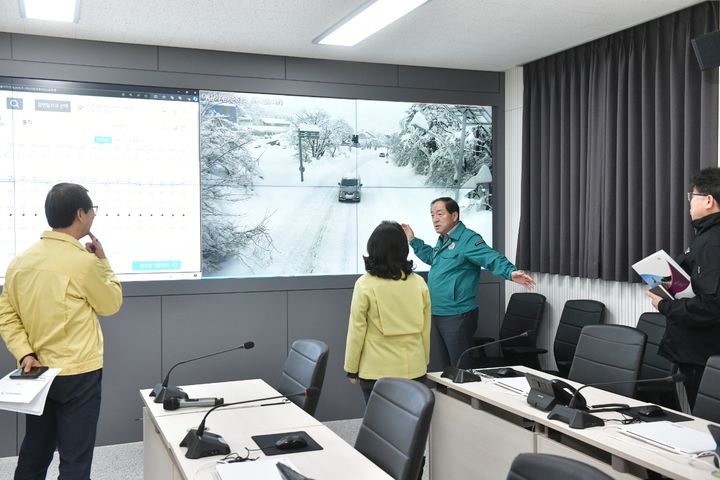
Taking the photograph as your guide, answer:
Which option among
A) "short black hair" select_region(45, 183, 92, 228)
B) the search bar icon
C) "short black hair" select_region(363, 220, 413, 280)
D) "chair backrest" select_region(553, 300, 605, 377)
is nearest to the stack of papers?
"short black hair" select_region(45, 183, 92, 228)

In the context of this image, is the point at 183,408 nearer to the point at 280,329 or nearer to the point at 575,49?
the point at 280,329

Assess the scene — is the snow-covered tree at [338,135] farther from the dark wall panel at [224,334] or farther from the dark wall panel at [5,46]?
the dark wall panel at [5,46]

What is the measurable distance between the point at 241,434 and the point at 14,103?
330cm

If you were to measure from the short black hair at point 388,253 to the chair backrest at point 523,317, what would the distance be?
226 centimetres

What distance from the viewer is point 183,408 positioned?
3.21m

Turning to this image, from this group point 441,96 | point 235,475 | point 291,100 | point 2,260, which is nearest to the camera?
point 235,475

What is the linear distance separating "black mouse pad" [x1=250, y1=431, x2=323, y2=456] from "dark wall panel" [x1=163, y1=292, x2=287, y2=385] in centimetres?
263

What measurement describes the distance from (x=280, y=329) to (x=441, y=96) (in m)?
2.42

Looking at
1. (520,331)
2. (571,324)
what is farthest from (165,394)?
(520,331)

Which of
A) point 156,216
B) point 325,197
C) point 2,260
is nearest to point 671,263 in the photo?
point 325,197

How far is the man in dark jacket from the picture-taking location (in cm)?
333

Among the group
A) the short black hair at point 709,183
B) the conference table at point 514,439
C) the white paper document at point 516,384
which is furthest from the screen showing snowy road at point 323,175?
the short black hair at point 709,183

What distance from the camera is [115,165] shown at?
508cm

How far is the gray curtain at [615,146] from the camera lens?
4.41 metres
